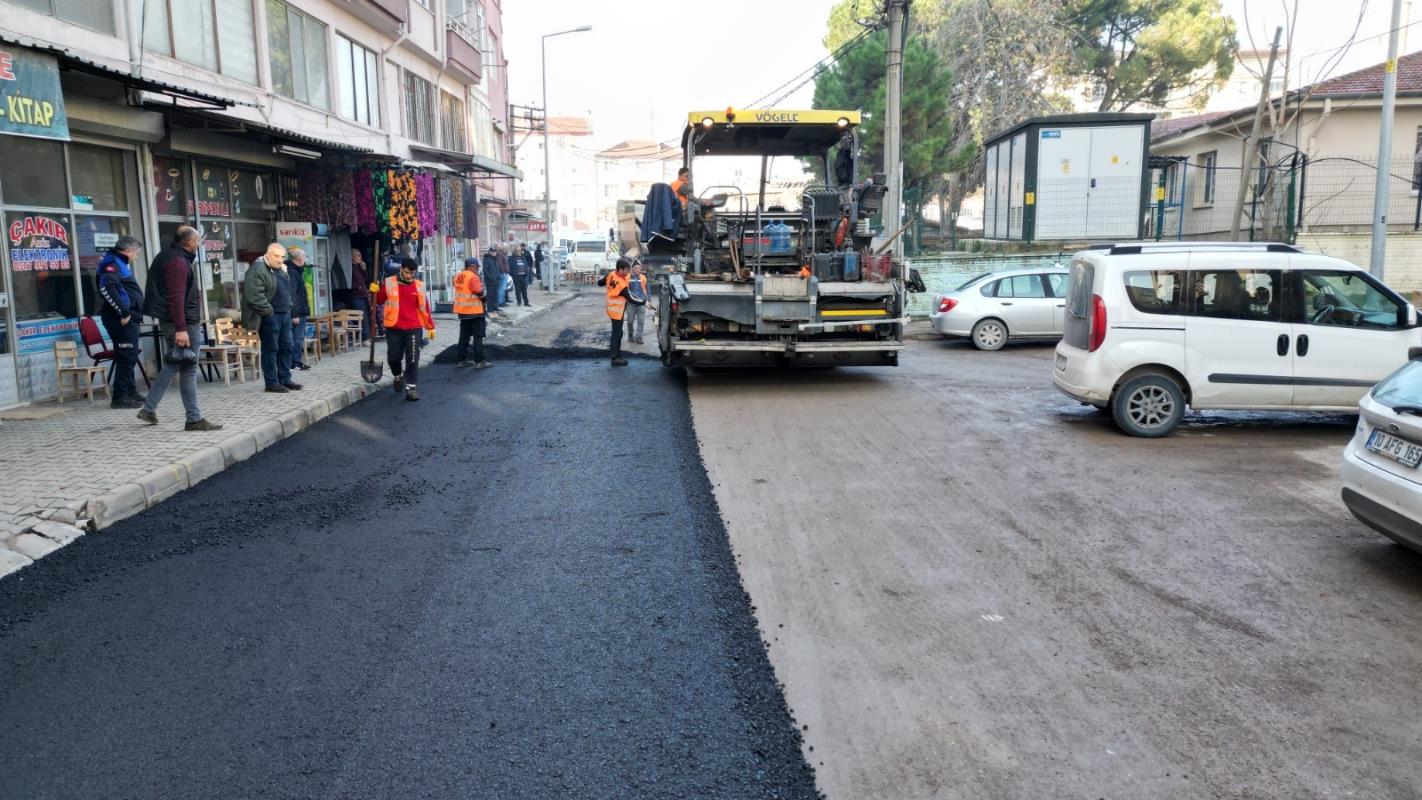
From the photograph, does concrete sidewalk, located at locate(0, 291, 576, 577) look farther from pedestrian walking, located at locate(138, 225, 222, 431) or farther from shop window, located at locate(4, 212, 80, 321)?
shop window, located at locate(4, 212, 80, 321)

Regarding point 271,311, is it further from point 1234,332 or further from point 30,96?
point 1234,332

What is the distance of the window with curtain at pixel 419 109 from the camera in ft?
Answer: 75.2

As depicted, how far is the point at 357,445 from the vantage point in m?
9.04

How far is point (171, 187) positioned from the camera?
12.9 meters

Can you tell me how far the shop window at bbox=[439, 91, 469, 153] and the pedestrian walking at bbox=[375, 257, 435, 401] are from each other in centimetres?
1526

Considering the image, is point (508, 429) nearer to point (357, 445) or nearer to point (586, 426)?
point (586, 426)

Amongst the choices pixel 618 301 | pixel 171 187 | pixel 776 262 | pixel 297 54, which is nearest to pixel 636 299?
pixel 618 301

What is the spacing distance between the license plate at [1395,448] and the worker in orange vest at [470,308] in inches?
409

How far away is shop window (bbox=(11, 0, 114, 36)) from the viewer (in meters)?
10.0

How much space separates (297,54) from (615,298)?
7358mm

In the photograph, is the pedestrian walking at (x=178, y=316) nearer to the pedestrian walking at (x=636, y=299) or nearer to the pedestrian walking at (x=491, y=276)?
the pedestrian walking at (x=636, y=299)

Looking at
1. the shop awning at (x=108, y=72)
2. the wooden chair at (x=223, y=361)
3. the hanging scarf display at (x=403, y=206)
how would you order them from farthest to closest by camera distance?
the hanging scarf display at (x=403, y=206) < the wooden chair at (x=223, y=361) < the shop awning at (x=108, y=72)

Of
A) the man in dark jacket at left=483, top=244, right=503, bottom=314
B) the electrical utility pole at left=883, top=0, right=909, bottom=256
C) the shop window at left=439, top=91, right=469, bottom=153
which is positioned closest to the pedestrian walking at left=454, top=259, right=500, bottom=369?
the electrical utility pole at left=883, top=0, right=909, bottom=256

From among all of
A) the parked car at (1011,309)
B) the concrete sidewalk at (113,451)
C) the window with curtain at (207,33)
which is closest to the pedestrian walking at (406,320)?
the concrete sidewalk at (113,451)
